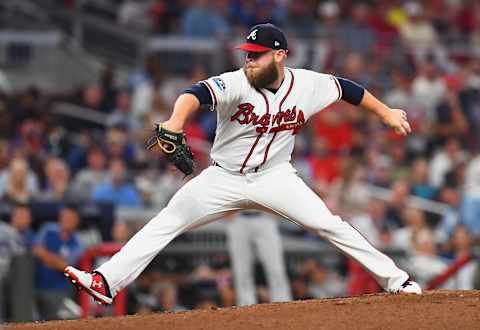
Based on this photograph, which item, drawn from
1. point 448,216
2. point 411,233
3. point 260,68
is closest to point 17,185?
point 411,233

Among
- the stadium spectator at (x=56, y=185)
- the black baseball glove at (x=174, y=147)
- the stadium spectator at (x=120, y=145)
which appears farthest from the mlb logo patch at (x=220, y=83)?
the stadium spectator at (x=120, y=145)

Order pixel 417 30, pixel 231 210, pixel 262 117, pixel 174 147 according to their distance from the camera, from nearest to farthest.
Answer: pixel 174 147 → pixel 262 117 → pixel 231 210 → pixel 417 30

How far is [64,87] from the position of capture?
55.6ft

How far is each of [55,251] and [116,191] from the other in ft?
5.09

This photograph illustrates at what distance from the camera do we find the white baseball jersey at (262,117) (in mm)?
7562

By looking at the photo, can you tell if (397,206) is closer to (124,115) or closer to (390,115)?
(124,115)

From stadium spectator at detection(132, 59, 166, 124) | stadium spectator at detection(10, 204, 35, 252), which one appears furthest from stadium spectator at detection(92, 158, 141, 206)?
stadium spectator at detection(132, 59, 166, 124)

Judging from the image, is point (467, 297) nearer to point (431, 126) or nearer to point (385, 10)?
point (431, 126)

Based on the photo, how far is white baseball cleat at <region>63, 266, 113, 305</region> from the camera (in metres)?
7.42

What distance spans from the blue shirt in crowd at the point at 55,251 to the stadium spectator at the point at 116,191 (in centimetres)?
118

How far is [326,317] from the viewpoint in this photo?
7.39 meters

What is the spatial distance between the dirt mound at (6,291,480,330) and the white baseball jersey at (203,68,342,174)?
912 mm

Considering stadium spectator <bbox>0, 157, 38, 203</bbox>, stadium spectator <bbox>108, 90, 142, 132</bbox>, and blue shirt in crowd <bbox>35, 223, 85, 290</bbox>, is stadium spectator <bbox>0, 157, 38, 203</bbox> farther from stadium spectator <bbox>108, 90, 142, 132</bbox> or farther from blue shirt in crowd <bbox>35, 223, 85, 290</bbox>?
stadium spectator <bbox>108, 90, 142, 132</bbox>

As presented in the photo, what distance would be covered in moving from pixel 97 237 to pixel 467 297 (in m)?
4.98
